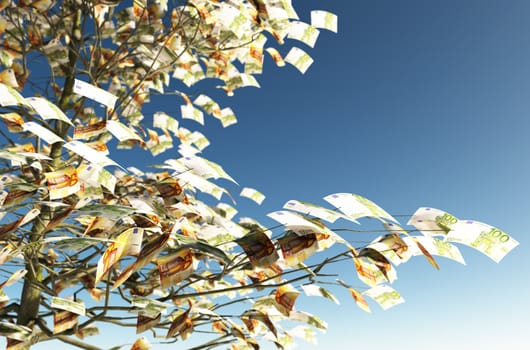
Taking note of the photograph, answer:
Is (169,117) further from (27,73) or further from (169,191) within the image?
(169,191)

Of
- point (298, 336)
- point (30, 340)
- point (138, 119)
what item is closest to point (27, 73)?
point (138, 119)

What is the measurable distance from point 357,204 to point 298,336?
2269mm

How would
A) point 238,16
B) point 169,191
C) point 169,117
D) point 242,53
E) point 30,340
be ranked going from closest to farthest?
point 169,191
point 30,340
point 238,16
point 169,117
point 242,53

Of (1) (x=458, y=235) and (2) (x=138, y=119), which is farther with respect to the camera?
(2) (x=138, y=119)

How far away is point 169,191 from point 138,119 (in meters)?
2.37

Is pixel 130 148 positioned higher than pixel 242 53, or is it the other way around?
pixel 242 53

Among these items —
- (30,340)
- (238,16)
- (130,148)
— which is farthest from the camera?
(130,148)

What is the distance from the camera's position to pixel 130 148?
4133 mm

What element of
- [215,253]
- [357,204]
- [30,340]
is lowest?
[30,340]

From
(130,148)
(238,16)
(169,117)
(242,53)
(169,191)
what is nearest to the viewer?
(169,191)

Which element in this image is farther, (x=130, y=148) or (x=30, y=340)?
(x=130, y=148)

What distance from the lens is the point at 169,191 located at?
202 centimetres

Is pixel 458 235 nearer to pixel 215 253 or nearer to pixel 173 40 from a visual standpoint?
pixel 215 253

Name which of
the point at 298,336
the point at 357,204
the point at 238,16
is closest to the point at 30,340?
the point at 298,336
